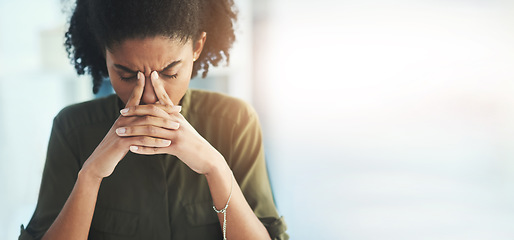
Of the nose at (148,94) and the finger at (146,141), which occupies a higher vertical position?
the nose at (148,94)

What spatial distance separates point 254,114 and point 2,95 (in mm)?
612

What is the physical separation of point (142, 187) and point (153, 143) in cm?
18

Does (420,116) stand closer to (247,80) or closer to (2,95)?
(247,80)

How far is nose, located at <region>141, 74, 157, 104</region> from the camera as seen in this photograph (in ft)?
2.40

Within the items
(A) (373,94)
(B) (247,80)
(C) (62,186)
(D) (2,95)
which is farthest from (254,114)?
(D) (2,95)

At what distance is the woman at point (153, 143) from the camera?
0.73 meters

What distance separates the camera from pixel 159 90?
731 mm

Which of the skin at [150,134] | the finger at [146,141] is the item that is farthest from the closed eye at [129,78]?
→ the finger at [146,141]

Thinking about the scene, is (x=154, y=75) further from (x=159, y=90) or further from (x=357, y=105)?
(x=357, y=105)

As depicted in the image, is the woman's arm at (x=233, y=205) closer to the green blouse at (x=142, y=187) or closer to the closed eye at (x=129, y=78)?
the green blouse at (x=142, y=187)

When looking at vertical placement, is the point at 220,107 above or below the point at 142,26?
below

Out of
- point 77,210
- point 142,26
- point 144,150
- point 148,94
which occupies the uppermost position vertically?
point 142,26

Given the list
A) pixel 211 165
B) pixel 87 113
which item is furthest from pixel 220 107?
pixel 87 113

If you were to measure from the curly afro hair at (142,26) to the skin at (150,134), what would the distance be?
0.02m
